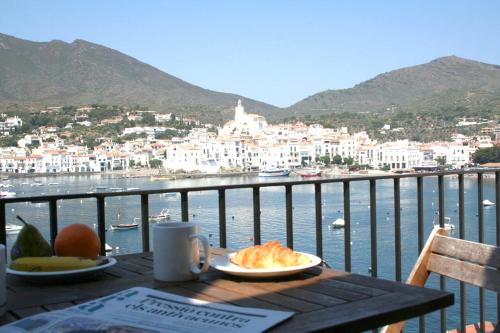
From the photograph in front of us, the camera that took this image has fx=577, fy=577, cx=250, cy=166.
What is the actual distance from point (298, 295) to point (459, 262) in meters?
0.68

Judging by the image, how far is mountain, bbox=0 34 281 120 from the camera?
7962 cm

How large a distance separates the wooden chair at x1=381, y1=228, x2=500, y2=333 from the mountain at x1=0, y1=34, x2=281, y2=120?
74302mm

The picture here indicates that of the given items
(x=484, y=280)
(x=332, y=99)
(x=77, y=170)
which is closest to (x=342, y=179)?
(x=484, y=280)

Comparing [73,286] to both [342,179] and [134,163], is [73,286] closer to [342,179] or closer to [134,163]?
[342,179]

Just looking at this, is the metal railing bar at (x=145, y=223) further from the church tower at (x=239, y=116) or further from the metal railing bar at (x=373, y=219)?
the church tower at (x=239, y=116)

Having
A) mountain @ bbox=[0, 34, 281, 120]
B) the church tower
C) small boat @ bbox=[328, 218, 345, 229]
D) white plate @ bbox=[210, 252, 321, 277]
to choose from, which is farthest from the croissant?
the church tower

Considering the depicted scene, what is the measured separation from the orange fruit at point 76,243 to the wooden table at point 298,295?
0.12 m

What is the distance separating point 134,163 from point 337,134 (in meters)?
24.0

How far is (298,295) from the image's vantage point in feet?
3.48

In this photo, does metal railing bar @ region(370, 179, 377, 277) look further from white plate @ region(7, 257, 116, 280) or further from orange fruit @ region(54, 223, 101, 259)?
white plate @ region(7, 257, 116, 280)

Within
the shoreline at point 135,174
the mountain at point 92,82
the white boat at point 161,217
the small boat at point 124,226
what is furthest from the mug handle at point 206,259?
the mountain at point 92,82

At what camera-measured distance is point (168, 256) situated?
3.87 ft

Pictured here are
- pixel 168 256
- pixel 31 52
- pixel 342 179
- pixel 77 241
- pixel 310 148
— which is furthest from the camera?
pixel 31 52

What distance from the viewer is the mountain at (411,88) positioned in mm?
79250
